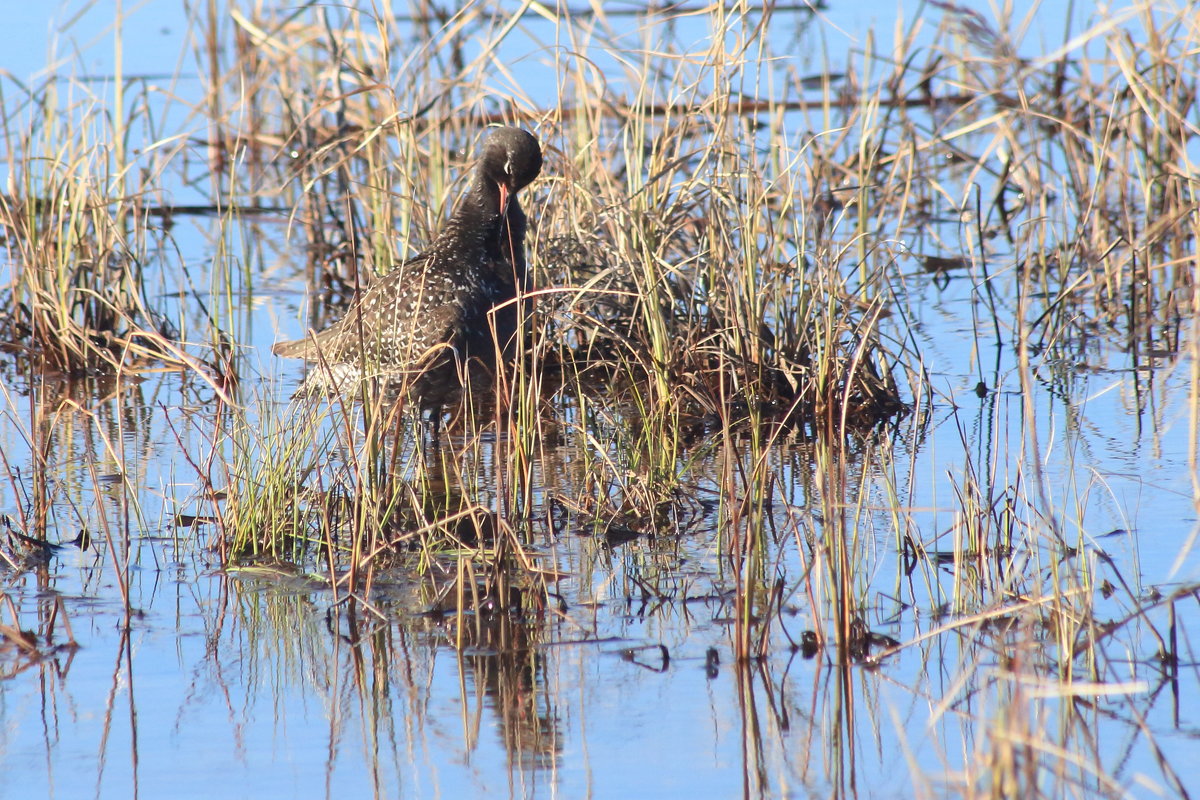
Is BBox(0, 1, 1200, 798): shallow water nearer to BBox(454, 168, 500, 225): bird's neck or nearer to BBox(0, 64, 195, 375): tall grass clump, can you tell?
BBox(454, 168, 500, 225): bird's neck

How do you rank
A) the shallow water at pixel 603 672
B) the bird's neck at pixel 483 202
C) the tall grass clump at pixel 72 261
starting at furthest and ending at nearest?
the tall grass clump at pixel 72 261 → the bird's neck at pixel 483 202 → the shallow water at pixel 603 672

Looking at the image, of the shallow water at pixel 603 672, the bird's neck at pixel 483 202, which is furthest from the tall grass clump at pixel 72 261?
the shallow water at pixel 603 672

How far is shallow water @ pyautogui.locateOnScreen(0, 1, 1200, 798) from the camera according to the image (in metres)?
3.87

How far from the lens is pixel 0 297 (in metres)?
8.62

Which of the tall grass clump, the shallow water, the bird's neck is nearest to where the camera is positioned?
the shallow water

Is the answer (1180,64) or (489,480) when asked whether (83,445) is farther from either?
(1180,64)

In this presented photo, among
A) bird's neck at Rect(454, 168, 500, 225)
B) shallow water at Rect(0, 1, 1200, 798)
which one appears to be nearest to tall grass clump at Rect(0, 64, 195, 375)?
bird's neck at Rect(454, 168, 500, 225)

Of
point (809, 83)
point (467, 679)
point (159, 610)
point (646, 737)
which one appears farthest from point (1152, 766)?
point (809, 83)

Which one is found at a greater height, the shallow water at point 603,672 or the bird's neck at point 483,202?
the bird's neck at point 483,202

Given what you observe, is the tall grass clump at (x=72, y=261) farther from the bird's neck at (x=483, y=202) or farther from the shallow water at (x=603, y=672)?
the shallow water at (x=603, y=672)

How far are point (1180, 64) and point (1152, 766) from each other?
16.1 feet

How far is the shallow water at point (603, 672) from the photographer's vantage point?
387 centimetres

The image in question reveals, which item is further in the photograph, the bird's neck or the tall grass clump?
the tall grass clump

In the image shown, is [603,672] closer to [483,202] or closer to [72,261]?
[483,202]
